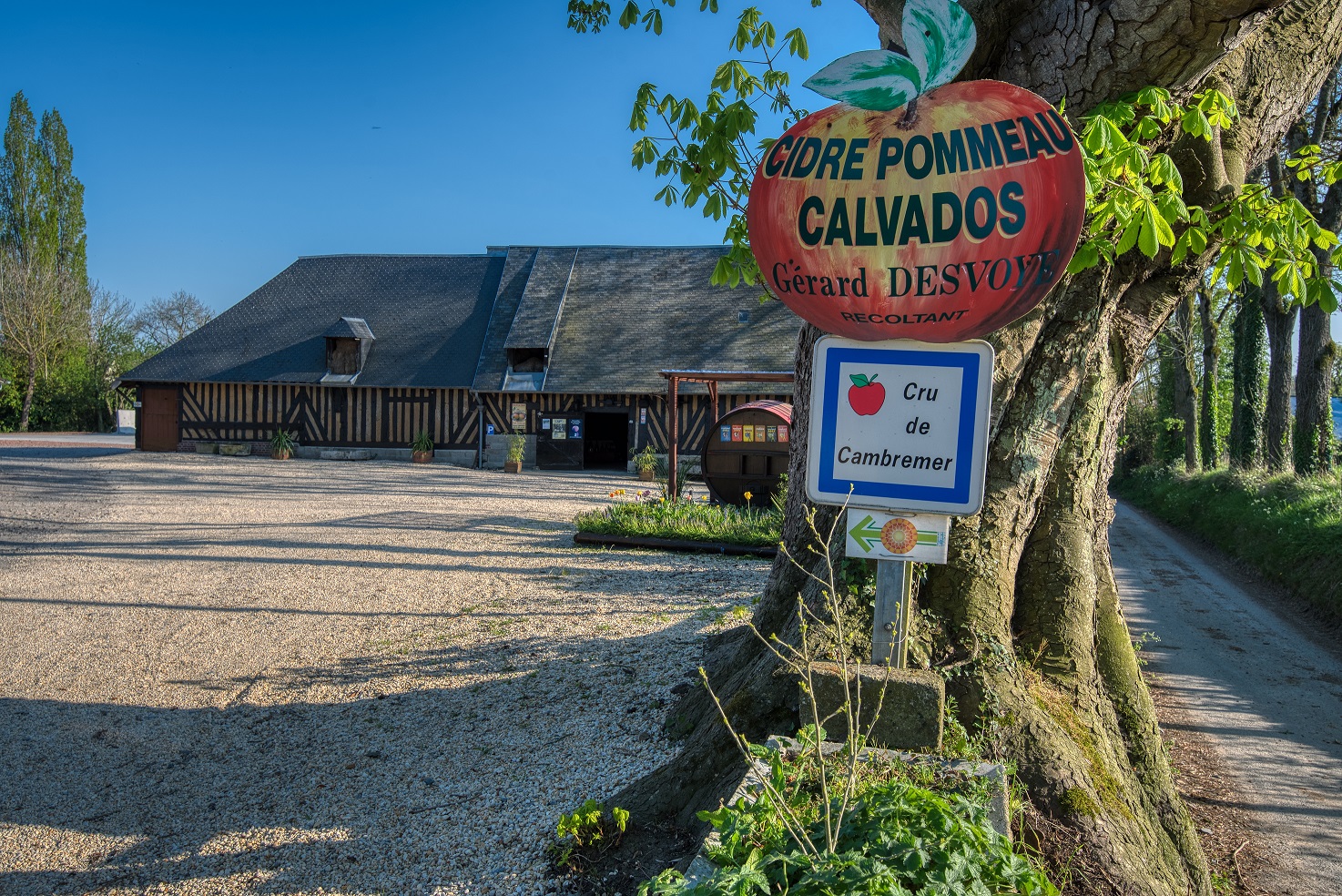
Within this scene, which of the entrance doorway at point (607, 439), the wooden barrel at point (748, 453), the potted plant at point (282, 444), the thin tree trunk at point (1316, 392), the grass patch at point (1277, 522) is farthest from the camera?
the entrance doorway at point (607, 439)

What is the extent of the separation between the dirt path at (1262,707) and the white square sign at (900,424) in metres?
2.35

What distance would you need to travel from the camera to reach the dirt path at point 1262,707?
3.47m

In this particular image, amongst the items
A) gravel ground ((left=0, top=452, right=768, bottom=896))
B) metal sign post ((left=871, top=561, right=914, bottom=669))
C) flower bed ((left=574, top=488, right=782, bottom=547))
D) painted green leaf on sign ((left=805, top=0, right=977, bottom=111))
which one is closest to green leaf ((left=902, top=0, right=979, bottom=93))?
painted green leaf on sign ((left=805, top=0, right=977, bottom=111))

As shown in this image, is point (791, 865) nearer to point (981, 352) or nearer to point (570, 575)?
point (981, 352)

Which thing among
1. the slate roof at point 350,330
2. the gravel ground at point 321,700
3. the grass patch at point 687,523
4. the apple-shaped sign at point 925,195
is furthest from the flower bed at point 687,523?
the slate roof at point 350,330

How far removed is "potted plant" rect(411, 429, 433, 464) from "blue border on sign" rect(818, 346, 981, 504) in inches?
905

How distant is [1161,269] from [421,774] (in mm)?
3797

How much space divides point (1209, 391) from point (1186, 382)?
1107 millimetres

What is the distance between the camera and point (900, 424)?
2287mm

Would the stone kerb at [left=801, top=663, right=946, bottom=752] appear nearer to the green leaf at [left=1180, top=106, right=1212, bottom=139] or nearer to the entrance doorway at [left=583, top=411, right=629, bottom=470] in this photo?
the green leaf at [left=1180, top=106, right=1212, bottom=139]

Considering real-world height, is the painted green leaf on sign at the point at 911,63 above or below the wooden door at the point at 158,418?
above

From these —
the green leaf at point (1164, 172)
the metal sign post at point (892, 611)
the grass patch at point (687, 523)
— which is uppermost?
the green leaf at point (1164, 172)

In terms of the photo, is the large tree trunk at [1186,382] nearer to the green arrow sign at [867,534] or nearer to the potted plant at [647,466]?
the potted plant at [647,466]

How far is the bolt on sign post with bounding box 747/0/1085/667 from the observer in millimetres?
2121
